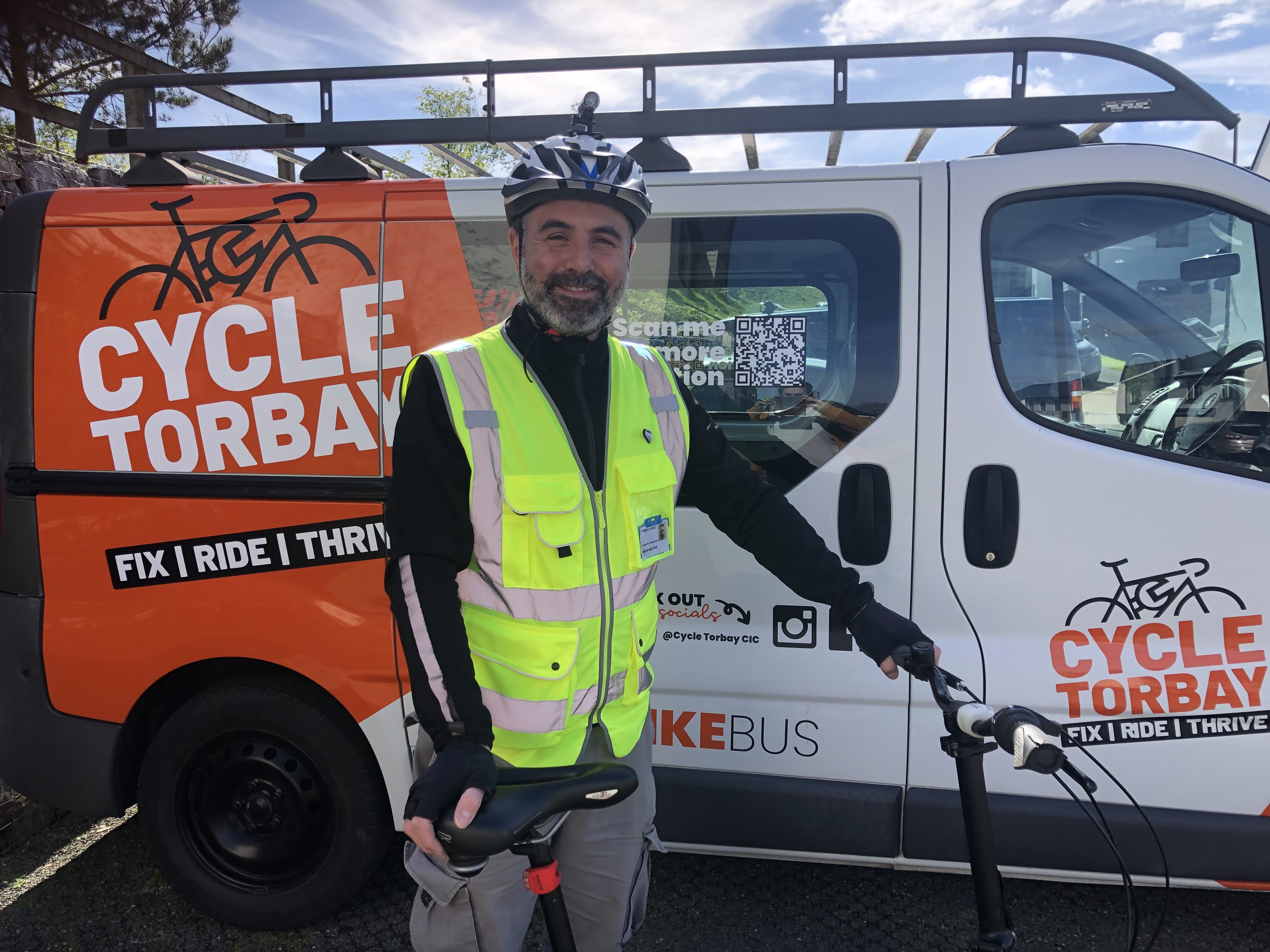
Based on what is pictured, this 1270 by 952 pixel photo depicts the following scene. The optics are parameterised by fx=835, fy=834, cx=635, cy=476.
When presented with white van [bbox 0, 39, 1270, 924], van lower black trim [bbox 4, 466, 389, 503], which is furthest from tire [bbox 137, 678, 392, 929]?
van lower black trim [bbox 4, 466, 389, 503]

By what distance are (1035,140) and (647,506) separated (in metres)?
1.51

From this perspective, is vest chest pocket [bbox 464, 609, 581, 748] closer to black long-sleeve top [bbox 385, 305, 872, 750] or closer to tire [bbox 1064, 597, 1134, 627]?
black long-sleeve top [bbox 385, 305, 872, 750]

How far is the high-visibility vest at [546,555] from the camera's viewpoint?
1.52 m

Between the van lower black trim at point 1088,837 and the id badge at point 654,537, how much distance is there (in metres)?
1.11

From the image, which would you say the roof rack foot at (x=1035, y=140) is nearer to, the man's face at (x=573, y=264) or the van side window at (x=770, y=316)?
the van side window at (x=770, y=316)

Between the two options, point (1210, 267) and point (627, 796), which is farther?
point (1210, 267)

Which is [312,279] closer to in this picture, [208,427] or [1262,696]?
[208,427]

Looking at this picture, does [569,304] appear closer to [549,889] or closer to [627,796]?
[627,796]

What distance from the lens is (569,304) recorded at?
1619 millimetres

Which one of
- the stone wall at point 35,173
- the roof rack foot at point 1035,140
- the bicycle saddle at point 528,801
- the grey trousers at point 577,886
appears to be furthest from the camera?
the stone wall at point 35,173

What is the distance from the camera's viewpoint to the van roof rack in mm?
2158

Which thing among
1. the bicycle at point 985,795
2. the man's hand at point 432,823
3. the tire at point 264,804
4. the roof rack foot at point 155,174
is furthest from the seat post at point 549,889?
the roof rack foot at point 155,174

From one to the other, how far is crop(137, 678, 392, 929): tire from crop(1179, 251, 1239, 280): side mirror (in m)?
2.55

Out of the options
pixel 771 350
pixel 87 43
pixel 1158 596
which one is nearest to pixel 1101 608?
pixel 1158 596
